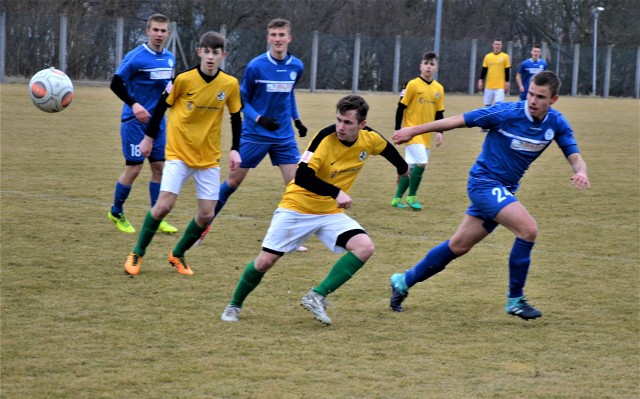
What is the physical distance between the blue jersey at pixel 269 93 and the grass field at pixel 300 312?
3.33 feet

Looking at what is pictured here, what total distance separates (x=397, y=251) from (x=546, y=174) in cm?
669

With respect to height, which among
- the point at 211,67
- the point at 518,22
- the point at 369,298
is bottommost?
the point at 369,298

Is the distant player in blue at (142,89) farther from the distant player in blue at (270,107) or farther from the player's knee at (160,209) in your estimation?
the player's knee at (160,209)

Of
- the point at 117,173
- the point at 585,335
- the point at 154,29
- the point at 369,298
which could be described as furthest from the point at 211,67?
the point at 117,173

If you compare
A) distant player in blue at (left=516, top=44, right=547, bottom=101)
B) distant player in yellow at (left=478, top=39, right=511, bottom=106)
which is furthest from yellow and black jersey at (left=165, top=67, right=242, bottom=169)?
distant player in blue at (left=516, top=44, right=547, bottom=101)

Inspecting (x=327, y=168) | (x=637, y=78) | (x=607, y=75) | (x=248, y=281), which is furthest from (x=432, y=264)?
(x=637, y=78)

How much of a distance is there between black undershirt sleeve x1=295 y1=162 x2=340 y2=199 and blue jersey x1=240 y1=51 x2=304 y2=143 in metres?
2.60

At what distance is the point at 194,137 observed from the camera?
664 cm

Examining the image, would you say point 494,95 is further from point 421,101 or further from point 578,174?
point 578,174

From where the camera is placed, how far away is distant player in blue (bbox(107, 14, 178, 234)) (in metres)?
7.81

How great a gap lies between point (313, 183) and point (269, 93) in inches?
114

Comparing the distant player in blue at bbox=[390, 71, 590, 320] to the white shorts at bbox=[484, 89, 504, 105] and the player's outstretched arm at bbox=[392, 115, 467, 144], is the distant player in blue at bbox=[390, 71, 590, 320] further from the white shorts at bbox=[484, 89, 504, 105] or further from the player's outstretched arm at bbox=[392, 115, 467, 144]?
the white shorts at bbox=[484, 89, 504, 105]

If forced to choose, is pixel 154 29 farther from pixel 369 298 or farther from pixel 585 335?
pixel 585 335

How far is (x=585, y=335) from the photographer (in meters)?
5.53
